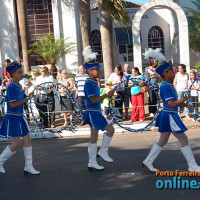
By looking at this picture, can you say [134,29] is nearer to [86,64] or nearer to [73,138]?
[73,138]

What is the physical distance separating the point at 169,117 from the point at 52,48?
13.6m

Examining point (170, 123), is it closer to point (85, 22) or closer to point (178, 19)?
point (178, 19)

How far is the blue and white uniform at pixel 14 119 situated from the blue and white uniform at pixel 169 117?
216 cm

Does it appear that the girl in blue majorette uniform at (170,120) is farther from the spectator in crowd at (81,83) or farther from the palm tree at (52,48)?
the palm tree at (52,48)

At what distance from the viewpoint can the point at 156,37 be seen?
94.5ft

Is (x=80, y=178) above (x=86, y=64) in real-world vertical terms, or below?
below

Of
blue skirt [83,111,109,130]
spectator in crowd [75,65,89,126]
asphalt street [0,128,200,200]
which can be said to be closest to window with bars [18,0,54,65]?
spectator in crowd [75,65,89,126]

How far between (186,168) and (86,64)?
7.56 feet

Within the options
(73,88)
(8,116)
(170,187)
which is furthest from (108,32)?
(170,187)

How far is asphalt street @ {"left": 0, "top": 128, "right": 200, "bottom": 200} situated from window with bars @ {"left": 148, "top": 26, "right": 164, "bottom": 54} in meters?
20.9

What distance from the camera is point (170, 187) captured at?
5273 millimetres

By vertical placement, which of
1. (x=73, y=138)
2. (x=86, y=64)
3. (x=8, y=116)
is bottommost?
(x=73, y=138)

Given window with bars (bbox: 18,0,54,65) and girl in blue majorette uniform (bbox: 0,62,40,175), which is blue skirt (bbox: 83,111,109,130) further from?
window with bars (bbox: 18,0,54,65)

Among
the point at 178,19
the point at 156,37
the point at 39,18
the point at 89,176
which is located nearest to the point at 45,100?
the point at 89,176
